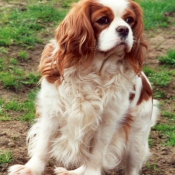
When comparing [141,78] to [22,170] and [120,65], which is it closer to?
[120,65]

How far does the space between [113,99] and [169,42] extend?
4178mm

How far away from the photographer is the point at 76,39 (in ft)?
14.1

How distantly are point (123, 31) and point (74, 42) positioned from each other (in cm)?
39

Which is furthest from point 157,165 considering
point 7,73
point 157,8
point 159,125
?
point 157,8

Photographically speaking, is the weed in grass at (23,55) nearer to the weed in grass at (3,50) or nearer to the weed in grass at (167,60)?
the weed in grass at (3,50)

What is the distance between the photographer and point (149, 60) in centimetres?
777

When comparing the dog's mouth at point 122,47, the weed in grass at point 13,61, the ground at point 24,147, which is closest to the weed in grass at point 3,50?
the weed in grass at point 13,61

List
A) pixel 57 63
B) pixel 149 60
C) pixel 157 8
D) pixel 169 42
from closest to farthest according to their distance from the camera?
pixel 57 63
pixel 149 60
pixel 169 42
pixel 157 8

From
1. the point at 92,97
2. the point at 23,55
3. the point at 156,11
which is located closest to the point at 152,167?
the point at 92,97

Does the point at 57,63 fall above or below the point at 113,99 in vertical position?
above

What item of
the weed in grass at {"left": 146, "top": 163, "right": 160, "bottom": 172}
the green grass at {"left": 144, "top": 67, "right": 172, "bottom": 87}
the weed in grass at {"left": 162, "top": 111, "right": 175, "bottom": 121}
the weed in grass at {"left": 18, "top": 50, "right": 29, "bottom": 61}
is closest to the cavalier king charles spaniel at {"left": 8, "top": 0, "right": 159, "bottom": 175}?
the weed in grass at {"left": 146, "top": 163, "right": 160, "bottom": 172}

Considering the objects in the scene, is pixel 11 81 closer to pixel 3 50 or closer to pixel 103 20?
pixel 3 50

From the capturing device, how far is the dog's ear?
4.26 m

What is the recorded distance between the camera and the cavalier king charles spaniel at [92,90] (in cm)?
427
